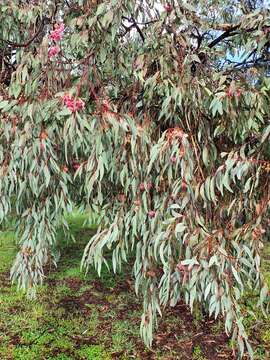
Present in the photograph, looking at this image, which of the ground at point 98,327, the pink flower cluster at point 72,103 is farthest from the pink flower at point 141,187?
the ground at point 98,327

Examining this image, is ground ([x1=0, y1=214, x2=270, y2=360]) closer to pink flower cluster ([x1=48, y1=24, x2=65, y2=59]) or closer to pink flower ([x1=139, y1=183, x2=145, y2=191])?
pink flower ([x1=139, y1=183, x2=145, y2=191])

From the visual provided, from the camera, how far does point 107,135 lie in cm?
169

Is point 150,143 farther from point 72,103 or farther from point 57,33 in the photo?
point 57,33

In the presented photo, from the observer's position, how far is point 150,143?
1.88m

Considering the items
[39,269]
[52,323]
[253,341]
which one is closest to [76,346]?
[52,323]

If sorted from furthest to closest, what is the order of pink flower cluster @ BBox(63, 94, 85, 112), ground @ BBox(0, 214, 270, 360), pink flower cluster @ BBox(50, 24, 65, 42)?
ground @ BBox(0, 214, 270, 360)
pink flower cluster @ BBox(50, 24, 65, 42)
pink flower cluster @ BBox(63, 94, 85, 112)

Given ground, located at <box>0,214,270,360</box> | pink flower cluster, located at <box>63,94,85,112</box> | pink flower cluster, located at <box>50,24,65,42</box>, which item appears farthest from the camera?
ground, located at <box>0,214,270,360</box>

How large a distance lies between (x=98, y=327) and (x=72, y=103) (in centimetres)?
182

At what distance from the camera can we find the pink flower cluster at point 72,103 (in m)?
1.63

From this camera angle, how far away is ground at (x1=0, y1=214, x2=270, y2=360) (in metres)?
2.63

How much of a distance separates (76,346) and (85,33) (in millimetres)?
1822

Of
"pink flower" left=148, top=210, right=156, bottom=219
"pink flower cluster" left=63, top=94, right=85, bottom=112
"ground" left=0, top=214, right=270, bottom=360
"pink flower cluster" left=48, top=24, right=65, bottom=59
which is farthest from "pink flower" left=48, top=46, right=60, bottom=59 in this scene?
"ground" left=0, top=214, right=270, bottom=360

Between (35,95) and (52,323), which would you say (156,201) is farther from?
(52,323)

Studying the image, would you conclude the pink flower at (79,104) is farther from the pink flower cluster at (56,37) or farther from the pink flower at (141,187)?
the pink flower at (141,187)
